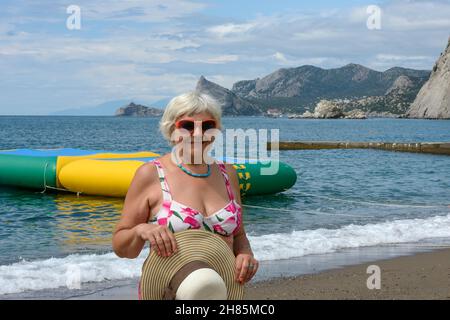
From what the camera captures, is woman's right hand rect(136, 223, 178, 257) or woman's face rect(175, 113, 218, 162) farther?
woman's face rect(175, 113, 218, 162)

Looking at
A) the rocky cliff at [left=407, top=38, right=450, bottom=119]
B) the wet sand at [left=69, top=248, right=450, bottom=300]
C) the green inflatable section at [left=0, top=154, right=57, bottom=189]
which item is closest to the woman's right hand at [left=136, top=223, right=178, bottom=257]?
the wet sand at [left=69, top=248, right=450, bottom=300]

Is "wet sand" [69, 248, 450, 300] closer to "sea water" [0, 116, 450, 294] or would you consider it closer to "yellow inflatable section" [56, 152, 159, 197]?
"sea water" [0, 116, 450, 294]

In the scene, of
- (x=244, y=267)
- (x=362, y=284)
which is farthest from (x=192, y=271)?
(x=362, y=284)

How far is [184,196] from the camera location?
280 cm

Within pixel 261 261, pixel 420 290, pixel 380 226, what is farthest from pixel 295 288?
pixel 380 226

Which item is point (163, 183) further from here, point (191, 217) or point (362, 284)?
point (362, 284)

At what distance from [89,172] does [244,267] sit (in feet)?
46.5

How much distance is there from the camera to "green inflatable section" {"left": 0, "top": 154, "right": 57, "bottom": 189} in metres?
17.4

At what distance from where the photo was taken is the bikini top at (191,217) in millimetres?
2738

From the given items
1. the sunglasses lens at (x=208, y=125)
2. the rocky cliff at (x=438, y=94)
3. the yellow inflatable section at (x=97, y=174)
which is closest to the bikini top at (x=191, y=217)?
the sunglasses lens at (x=208, y=125)

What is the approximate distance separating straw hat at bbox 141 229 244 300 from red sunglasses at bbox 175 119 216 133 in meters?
0.44

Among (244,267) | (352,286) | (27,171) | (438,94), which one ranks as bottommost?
(438,94)

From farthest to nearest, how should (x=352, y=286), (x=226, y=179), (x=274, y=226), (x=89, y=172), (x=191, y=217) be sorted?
(x=89, y=172) < (x=274, y=226) < (x=352, y=286) < (x=226, y=179) < (x=191, y=217)
